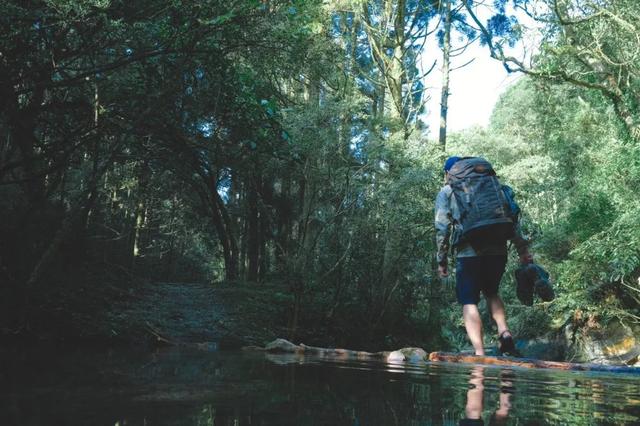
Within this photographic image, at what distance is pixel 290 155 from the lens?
11039 millimetres

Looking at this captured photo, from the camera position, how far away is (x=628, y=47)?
48.6 ft

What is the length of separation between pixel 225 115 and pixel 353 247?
443cm

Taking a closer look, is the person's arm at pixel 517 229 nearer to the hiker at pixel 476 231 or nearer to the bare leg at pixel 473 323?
the hiker at pixel 476 231

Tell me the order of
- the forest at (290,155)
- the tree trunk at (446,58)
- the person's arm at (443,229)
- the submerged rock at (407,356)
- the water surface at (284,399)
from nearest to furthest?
the water surface at (284,399) → the person's arm at (443,229) → the submerged rock at (407,356) → the forest at (290,155) → the tree trunk at (446,58)

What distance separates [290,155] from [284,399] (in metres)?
9.08

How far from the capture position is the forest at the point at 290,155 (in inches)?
269

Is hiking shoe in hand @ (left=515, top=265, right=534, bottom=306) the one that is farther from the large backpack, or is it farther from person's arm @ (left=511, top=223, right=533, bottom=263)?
the large backpack

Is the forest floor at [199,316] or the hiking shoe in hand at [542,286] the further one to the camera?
the forest floor at [199,316]

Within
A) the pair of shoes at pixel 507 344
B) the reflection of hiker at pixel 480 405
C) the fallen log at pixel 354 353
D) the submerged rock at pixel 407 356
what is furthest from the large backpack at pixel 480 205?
the reflection of hiker at pixel 480 405

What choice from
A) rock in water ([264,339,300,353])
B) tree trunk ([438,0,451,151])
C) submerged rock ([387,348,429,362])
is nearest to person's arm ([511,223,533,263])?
submerged rock ([387,348,429,362])

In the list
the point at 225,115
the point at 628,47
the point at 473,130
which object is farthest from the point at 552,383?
the point at 473,130

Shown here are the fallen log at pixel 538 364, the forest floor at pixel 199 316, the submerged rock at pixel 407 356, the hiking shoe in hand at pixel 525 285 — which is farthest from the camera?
the forest floor at pixel 199 316

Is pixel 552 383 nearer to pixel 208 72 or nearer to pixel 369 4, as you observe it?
pixel 208 72

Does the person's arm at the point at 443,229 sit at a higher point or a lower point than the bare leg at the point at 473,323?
higher
